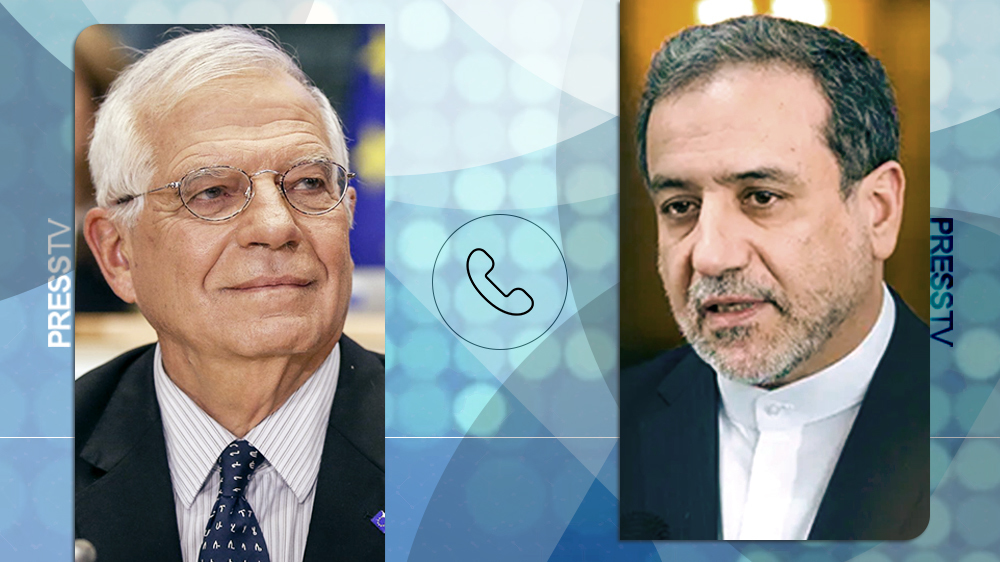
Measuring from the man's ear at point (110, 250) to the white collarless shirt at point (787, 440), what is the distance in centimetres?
183

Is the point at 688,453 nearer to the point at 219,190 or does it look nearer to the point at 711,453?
the point at 711,453

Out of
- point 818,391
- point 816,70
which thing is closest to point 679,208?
point 816,70

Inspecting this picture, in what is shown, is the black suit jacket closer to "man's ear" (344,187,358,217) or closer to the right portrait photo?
the right portrait photo

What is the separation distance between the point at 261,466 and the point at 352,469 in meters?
0.28

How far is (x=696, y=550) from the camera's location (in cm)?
251

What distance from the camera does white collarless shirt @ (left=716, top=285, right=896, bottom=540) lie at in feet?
8.07

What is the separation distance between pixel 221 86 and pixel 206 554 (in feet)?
4.61

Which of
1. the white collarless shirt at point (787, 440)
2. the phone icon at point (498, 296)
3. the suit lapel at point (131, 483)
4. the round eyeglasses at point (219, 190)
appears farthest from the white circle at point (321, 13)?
the white collarless shirt at point (787, 440)

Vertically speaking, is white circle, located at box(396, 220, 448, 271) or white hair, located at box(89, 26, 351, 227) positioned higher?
white hair, located at box(89, 26, 351, 227)

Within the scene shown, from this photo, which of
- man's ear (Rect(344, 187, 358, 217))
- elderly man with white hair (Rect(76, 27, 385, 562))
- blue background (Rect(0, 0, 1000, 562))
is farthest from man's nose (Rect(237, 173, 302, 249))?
blue background (Rect(0, 0, 1000, 562))

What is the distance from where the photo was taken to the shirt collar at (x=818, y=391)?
2.46m

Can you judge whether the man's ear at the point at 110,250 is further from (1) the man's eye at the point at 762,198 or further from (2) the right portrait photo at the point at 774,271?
(1) the man's eye at the point at 762,198

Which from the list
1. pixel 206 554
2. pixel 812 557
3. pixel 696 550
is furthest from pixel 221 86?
pixel 812 557

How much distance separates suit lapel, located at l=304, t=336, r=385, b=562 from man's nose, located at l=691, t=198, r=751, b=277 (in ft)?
3.50
